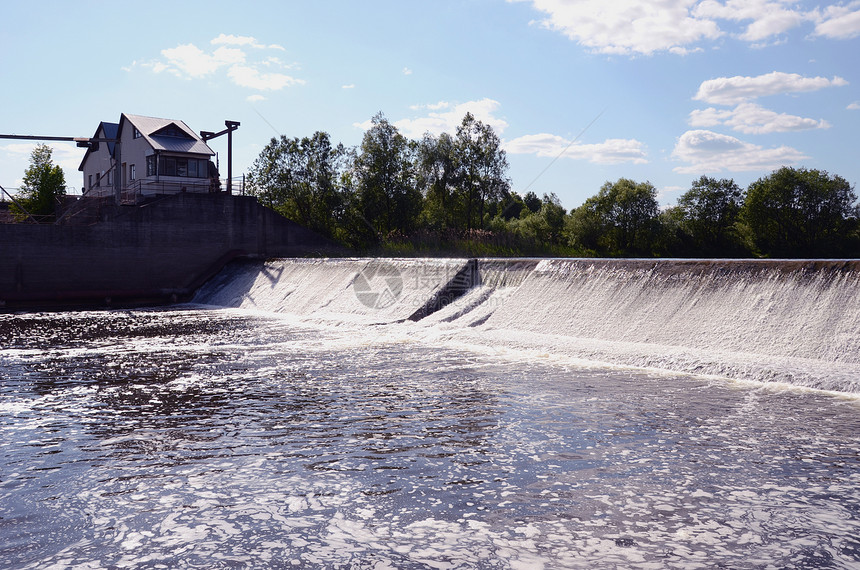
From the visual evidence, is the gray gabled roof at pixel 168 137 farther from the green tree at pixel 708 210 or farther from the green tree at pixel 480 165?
the green tree at pixel 708 210

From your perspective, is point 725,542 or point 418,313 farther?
point 418,313

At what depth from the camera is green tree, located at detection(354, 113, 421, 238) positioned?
43.5 m

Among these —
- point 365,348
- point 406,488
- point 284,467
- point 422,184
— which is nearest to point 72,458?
point 284,467

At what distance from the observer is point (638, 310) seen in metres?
14.2

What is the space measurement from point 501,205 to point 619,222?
8785mm

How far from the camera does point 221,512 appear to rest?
5.09m

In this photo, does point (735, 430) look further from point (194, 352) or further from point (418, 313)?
point (418, 313)

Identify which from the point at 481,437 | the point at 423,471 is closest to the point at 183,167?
the point at 481,437

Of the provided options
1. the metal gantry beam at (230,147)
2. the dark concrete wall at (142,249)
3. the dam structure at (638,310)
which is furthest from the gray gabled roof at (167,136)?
the dam structure at (638,310)

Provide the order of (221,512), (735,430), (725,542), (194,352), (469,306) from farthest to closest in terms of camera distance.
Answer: (469,306) → (194,352) → (735,430) → (221,512) → (725,542)

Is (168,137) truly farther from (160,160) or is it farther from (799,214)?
(799,214)

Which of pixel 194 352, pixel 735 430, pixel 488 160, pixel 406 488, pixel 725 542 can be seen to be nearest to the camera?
pixel 725 542

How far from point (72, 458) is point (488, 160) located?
41.4 meters
